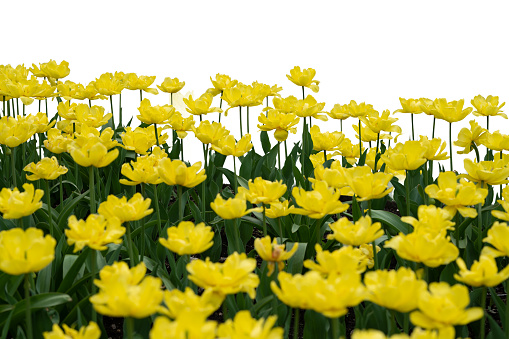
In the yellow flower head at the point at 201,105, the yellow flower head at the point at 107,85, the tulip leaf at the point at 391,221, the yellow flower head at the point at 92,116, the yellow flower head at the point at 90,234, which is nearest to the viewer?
the yellow flower head at the point at 90,234

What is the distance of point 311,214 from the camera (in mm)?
2143

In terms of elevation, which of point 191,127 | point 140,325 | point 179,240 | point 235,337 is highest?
point 191,127

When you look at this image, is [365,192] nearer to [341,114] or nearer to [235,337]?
[235,337]

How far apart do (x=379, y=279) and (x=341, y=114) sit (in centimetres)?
212

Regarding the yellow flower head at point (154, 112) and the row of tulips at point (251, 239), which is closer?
the row of tulips at point (251, 239)

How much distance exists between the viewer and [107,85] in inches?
159

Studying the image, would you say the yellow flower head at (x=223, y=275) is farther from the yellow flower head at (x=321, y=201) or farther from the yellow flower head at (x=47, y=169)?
the yellow flower head at (x=47, y=169)

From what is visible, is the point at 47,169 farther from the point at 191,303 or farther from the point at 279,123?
the point at 191,303

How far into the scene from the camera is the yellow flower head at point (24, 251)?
1.63 meters

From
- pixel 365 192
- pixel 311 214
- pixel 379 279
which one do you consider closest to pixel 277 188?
pixel 311 214

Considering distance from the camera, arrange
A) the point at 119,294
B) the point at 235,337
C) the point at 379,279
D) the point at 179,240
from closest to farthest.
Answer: the point at 235,337 < the point at 119,294 < the point at 379,279 < the point at 179,240

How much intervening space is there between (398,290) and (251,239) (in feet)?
6.99

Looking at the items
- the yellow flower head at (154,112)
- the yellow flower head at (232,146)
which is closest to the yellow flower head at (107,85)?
the yellow flower head at (154,112)

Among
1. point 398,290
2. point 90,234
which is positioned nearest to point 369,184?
point 398,290
